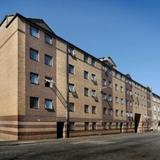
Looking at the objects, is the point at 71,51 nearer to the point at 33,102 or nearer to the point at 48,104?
the point at 48,104

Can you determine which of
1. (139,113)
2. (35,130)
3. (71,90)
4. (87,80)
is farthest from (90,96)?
(139,113)

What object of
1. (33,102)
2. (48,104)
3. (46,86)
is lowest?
(48,104)

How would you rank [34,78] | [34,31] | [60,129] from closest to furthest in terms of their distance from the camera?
[34,78] → [34,31] → [60,129]

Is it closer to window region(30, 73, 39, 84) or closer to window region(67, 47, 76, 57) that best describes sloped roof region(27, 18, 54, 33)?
window region(67, 47, 76, 57)

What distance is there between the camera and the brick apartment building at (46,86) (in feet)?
117

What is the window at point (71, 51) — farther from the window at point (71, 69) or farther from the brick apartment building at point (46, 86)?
the window at point (71, 69)

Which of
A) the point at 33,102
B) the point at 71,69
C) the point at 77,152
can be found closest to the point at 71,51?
the point at 71,69

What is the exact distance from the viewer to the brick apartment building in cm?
3569

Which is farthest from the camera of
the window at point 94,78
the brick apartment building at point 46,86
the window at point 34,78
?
the window at point 94,78

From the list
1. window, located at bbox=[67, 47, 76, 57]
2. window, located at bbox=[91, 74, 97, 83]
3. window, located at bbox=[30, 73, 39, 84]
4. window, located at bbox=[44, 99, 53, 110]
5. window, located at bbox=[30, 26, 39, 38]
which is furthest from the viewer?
window, located at bbox=[91, 74, 97, 83]

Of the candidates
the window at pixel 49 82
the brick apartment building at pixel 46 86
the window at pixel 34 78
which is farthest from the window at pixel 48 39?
the window at pixel 34 78

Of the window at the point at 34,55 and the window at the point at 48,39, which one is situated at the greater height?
the window at the point at 48,39

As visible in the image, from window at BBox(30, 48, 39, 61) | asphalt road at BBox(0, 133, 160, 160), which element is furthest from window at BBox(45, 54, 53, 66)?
asphalt road at BBox(0, 133, 160, 160)

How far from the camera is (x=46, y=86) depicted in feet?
130
